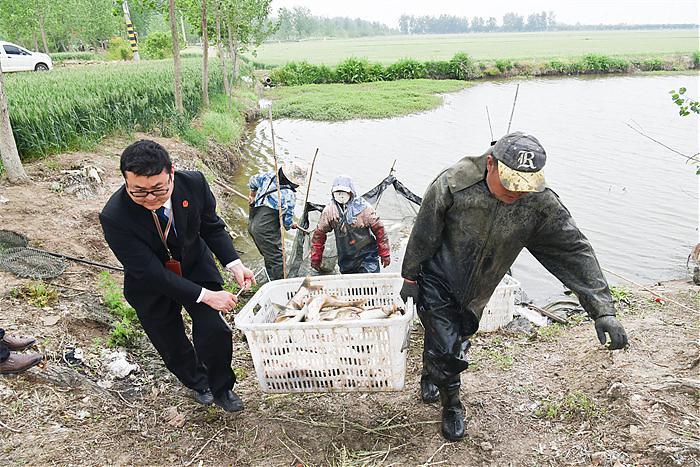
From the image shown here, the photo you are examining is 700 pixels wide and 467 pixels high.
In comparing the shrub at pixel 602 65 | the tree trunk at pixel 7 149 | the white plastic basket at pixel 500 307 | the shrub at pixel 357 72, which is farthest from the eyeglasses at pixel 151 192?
the shrub at pixel 602 65

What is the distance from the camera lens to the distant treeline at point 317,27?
388 ft

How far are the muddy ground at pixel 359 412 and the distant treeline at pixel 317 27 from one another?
8437cm

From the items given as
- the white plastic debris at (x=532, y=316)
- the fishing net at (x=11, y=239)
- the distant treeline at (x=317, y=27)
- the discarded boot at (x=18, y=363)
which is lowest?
the white plastic debris at (x=532, y=316)

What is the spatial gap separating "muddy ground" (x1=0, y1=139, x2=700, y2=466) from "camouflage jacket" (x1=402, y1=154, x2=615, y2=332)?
0.73m

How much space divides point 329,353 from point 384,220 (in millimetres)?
2968

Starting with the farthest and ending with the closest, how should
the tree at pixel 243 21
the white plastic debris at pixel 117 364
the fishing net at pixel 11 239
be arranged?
the tree at pixel 243 21, the fishing net at pixel 11 239, the white plastic debris at pixel 117 364

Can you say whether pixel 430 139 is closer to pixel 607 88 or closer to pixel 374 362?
pixel 374 362

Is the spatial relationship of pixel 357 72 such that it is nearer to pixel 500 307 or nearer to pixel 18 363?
pixel 500 307

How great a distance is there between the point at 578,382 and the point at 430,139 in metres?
12.2

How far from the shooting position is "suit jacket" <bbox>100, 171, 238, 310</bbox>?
247 cm

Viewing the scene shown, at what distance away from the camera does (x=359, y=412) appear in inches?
124

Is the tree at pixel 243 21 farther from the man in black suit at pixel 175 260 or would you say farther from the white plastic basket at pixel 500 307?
the man in black suit at pixel 175 260

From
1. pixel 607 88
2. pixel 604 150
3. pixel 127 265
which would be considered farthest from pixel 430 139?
pixel 607 88

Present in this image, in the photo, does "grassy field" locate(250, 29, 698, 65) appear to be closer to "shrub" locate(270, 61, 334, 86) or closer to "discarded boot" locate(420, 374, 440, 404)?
"shrub" locate(270, 61, 334, 86)
